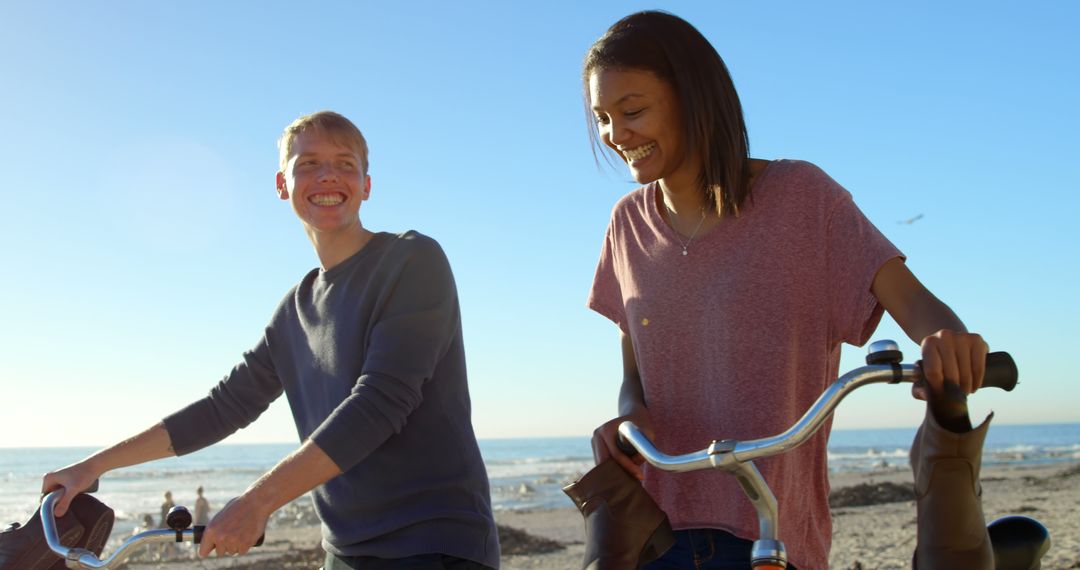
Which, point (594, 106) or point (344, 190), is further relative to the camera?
point (344, 190)

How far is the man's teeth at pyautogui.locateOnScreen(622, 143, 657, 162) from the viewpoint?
7.78 feet

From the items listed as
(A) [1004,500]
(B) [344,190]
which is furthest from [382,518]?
(A) [1004,500]

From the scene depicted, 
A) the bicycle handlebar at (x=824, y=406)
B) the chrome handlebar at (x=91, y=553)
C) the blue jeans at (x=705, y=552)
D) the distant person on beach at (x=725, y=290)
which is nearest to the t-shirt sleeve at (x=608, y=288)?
the distant person on beach at (x=725, y=290)

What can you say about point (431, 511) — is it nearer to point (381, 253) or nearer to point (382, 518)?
point (382, 518)

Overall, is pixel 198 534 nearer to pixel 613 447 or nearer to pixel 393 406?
pixel 393 406

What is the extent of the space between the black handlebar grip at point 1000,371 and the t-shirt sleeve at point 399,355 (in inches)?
57.1

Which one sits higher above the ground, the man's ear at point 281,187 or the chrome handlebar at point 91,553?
the man's ear at point 281,187

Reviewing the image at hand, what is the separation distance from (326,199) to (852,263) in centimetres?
151

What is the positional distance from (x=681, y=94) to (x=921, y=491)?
1066 mm

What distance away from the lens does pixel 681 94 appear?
7.72 feet

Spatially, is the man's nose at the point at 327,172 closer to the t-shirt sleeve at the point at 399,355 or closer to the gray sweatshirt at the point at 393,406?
the gray sweatshirt at the point at 393,406

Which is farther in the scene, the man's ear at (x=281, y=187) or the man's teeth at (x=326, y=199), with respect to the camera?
the man's ear at (x=281, y=187)

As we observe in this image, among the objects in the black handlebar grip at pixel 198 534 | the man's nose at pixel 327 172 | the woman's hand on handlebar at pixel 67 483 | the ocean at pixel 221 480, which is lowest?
the ocean at pixel 221 480

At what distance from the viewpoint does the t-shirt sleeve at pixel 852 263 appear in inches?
85.6
